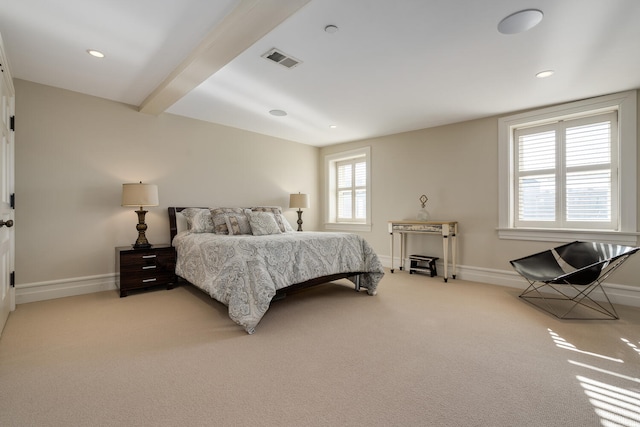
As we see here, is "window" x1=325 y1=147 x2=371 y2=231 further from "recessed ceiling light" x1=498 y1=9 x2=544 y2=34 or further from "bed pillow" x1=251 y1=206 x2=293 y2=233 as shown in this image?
"recessed ceiling light" x1=498 y1=9 x2=544 y2=34

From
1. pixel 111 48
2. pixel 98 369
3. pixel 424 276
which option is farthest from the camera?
pixel 424 276

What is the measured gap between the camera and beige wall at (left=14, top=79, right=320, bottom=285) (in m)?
3.20

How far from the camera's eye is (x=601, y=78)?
9.69 feet

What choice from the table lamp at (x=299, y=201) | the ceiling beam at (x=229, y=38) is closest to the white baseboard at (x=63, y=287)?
the ceiling beam at (x=229, y=38)

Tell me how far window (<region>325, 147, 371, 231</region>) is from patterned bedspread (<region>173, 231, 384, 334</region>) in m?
2.17

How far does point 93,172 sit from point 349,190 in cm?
415

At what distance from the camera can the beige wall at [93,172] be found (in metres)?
3.20

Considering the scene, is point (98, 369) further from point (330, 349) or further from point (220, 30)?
point (220, 30)

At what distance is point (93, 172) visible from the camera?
3.57 m

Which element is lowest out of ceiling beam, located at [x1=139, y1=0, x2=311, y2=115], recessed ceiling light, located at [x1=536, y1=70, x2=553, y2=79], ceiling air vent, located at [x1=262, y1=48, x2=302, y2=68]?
ceiling beam, located at [x1=139, y1=0, x2=311, y2=115]

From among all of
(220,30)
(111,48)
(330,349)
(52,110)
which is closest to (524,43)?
(220,30)

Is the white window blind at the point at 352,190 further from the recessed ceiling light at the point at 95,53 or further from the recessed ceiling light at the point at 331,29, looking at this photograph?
the recessed ceiling light at the point at 95,53

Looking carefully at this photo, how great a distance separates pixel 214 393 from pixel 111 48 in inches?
113

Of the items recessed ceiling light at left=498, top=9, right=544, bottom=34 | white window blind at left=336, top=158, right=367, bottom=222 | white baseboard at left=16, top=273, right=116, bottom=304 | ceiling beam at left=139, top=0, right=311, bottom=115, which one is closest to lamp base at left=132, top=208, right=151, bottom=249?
white baseboard at left=16, top=273, right=116, bottom=304
